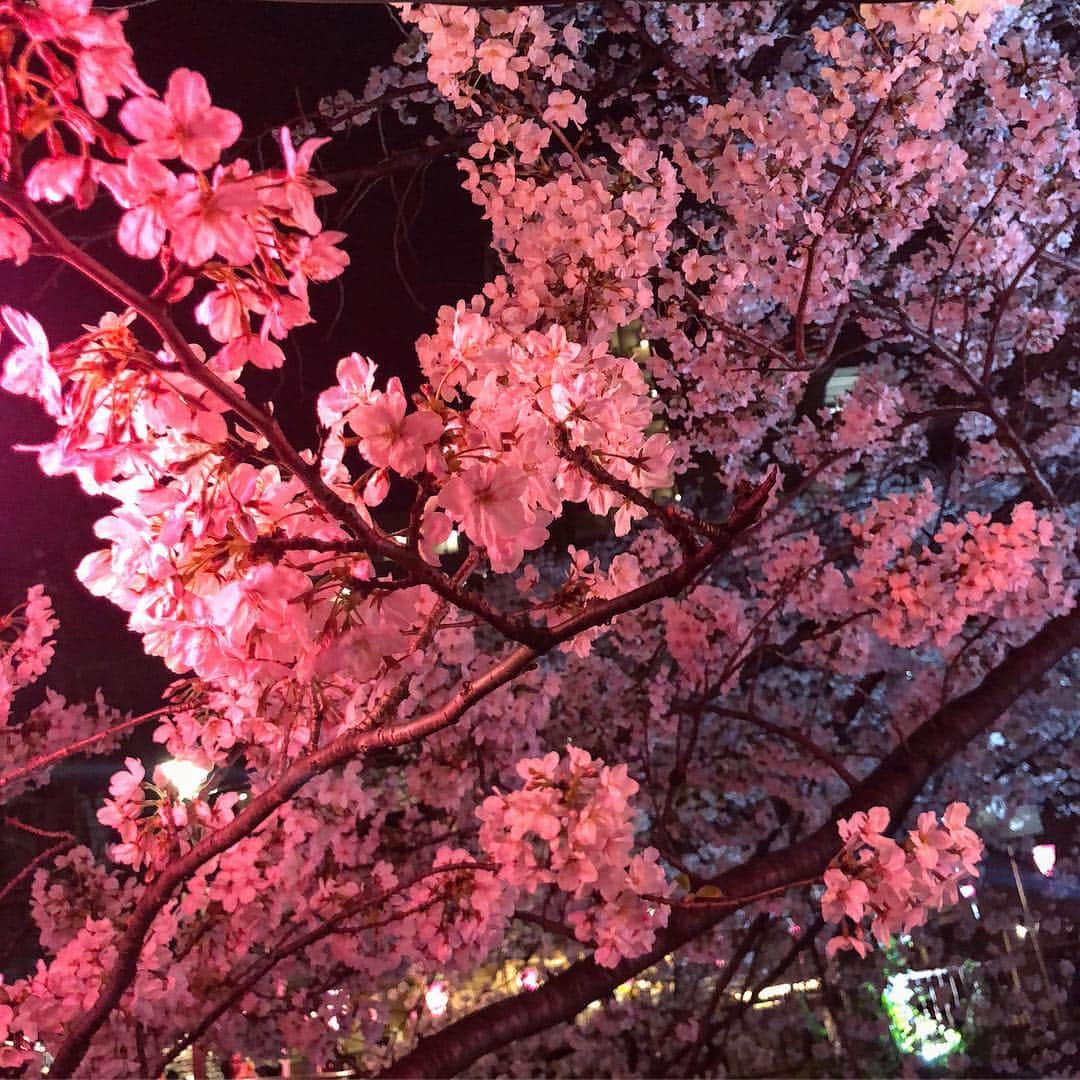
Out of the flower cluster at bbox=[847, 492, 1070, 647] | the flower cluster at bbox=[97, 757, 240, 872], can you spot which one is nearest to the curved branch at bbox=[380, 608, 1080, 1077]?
the flower cluster at bbox=[847, 492, 1070, 647]

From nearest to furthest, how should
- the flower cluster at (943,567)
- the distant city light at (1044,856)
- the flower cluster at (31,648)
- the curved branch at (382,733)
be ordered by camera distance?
the curved branch at (382,733) → the flower cluster at (943,567) → the flower cluster at (31,648) → the distant city light at (1044,856)

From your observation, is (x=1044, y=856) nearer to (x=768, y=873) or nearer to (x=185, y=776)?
(x=768, y=873)

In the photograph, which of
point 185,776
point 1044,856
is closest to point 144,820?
point 185,776

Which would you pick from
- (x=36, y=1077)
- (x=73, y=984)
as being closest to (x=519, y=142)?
(x=73, y=984)

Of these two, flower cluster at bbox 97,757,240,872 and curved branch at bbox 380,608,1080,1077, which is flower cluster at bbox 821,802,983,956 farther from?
flower cluster at bbox 97,757,240,872

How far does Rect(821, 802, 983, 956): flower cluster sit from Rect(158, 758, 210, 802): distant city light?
6.59 ft

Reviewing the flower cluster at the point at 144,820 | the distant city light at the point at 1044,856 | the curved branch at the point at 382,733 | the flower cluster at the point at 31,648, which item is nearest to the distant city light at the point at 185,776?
the flower cluster at the point at 144,820

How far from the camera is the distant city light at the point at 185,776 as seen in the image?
116 inches

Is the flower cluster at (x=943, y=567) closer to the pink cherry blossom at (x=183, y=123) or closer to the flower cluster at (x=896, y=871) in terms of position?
the flower cluster at (x=896, y=871)

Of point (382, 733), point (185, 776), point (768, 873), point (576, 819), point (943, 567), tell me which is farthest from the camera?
point (943, 567)

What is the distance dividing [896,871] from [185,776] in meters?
2.38

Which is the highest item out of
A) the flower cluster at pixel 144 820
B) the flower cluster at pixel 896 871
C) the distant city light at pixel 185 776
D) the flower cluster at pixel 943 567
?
the flower cluster at pixel 943 567

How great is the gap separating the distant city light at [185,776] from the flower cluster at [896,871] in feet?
6.59

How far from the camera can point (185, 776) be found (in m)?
3.22
